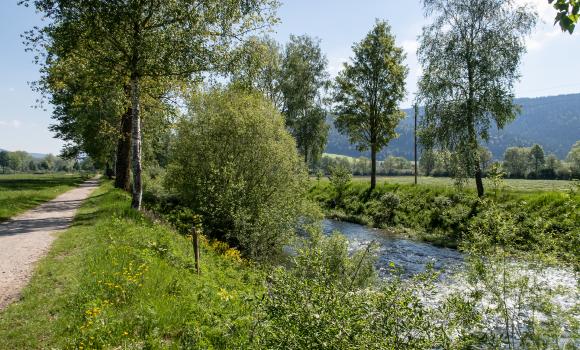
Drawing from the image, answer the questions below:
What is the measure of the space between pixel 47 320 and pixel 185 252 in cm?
680

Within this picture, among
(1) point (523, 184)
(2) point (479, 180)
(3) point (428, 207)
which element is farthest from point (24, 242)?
(1) point (523, 184)

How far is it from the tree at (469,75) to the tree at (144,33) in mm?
17524

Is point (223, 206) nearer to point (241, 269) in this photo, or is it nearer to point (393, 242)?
point (241, 269)

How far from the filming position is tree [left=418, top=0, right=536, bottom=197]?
1125 inches

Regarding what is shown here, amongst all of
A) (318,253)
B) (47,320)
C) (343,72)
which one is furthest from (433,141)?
(47,320)

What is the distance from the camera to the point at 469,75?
29.7 m

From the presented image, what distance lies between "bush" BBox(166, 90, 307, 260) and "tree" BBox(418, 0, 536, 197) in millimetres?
13168

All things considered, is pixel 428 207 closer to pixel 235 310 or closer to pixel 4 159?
pixel 235 310

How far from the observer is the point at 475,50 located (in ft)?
96.2

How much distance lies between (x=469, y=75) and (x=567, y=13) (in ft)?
93.0

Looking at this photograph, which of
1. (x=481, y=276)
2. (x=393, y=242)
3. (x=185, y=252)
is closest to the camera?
(x=481, y=276)

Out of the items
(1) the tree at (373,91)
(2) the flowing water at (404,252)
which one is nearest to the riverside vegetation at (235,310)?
(2) the flowing water at (404,252)

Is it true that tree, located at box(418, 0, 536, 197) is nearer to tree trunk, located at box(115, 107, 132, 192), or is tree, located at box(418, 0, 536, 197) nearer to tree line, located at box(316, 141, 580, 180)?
tree line, located at box(316, 141, 580, 180)

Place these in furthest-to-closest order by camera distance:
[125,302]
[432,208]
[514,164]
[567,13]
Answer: [514,164], [432,208], [125,302], [567,13]
